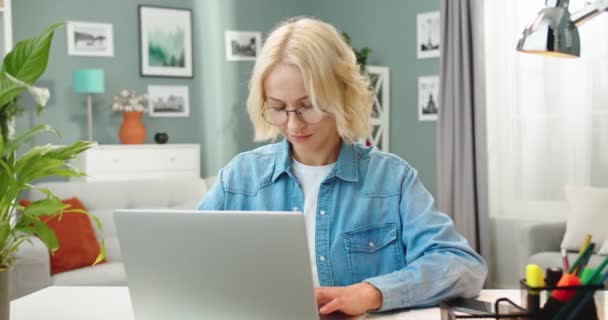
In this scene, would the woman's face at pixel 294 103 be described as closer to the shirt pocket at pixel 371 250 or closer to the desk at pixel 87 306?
the shirt pocket at pixel 371 250

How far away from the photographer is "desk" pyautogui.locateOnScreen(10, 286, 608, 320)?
4.59 ft

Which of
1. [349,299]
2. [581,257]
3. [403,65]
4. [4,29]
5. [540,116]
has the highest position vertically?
[4,29]

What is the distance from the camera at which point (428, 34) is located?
18.0 feet

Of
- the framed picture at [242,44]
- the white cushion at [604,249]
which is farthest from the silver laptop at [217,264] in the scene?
the framed picture at [242,44]

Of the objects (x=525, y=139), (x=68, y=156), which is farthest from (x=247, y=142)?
(x=68, y=156)

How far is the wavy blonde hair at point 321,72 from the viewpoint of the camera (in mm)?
1600

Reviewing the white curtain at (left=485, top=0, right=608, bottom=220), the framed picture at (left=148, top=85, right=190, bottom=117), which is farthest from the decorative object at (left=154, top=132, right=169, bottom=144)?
the white curtain at (left=485, top=0, right=608, bottom=220)

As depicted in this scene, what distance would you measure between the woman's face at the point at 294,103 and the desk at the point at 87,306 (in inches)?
17.8

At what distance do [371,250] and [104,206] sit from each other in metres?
2.66

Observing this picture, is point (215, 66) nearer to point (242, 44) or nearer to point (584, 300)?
point (242, 44)

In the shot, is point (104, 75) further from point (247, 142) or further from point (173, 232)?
point (173, 232)

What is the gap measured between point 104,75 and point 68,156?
4.76 metres

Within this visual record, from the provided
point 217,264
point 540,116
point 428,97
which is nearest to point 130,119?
point 428,97

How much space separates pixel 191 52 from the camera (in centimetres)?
613
